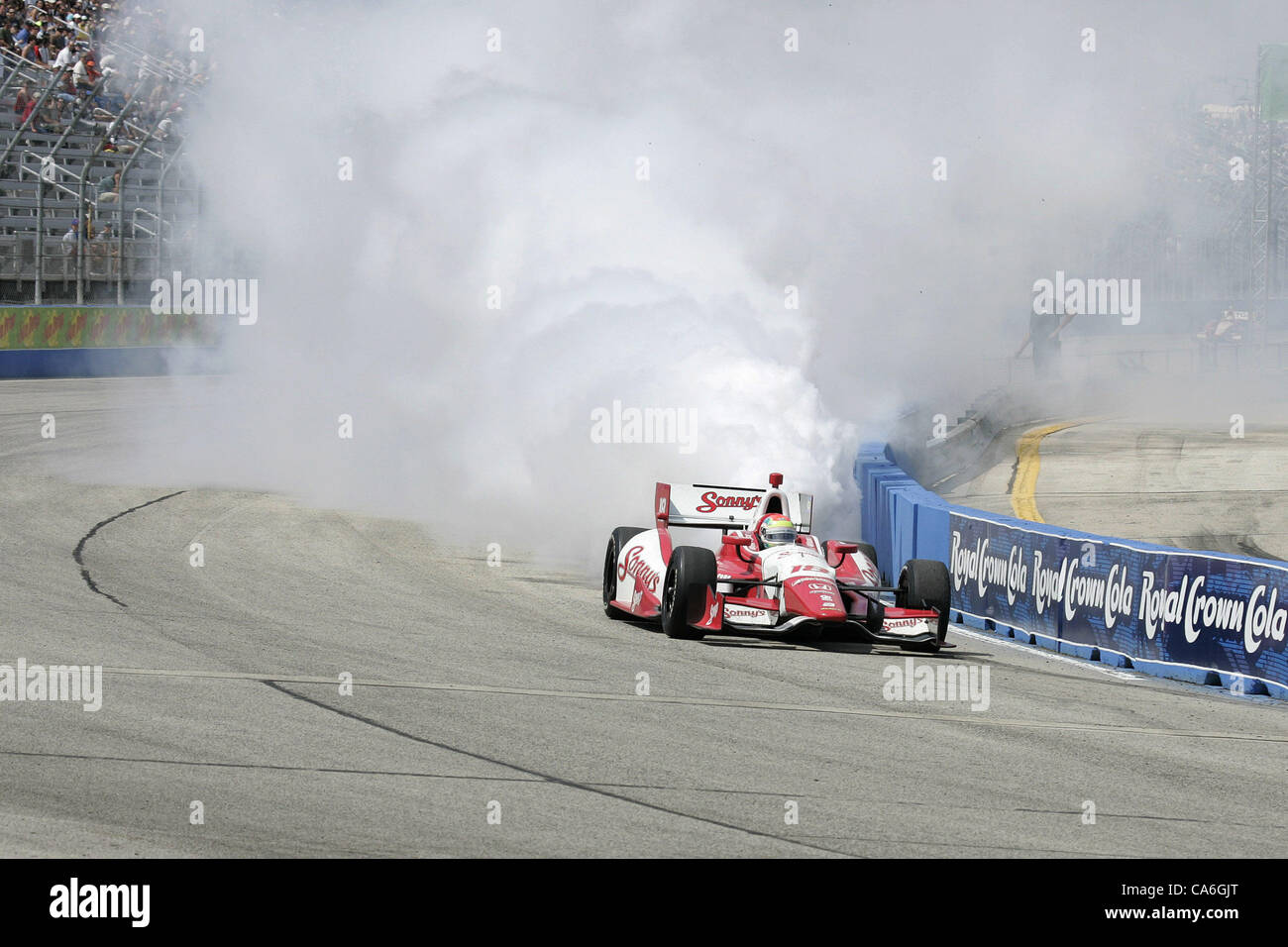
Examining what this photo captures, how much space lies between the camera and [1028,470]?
28641 mm

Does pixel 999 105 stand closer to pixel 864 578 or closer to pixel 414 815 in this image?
pixel 864 578

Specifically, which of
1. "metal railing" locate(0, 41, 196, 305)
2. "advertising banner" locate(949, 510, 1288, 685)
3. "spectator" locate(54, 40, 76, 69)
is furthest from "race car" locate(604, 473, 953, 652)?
"spectator" locate(54, 40, 76, 69)

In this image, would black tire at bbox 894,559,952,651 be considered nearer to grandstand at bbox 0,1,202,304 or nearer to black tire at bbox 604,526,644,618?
black tire at bbox 604,526,644,618

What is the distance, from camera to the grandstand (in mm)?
36375

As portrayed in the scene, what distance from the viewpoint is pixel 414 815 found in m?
7.29

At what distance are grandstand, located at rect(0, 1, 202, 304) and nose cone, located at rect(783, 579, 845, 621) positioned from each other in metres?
26.8

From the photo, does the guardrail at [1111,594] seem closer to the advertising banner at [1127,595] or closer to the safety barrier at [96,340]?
the advertising banner at [1127,595]

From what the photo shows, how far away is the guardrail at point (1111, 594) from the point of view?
11.9 m

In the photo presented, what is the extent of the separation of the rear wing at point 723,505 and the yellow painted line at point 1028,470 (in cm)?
534

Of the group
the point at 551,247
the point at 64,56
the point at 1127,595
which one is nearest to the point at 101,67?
the point at 64,56

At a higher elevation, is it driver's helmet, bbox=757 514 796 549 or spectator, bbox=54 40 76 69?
spectator, bbox=54 40 76 69

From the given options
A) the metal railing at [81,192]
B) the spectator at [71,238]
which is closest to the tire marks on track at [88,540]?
the metal railing at [81,192]
